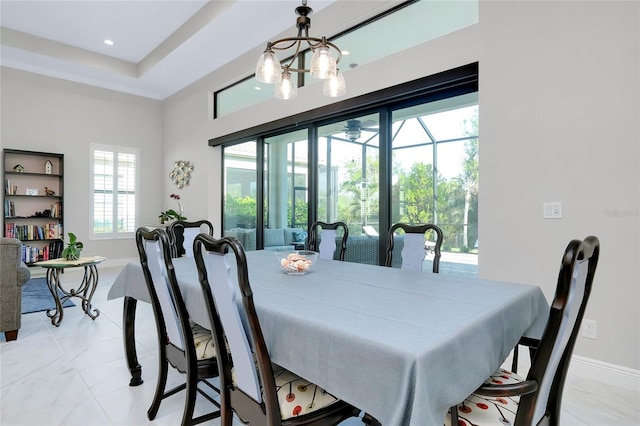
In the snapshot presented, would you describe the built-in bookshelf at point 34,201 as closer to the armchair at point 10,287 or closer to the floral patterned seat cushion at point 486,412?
the armchair at point 10,287

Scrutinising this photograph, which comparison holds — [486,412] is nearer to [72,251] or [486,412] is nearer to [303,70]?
[303,70]

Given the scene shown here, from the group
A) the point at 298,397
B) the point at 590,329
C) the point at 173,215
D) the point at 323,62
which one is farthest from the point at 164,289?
the point at 173,215

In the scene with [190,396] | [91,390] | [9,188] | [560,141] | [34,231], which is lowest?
[91,390]

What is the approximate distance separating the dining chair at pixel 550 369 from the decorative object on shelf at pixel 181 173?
21.1 feet

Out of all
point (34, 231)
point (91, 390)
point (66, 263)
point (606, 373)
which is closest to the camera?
point (91, 390)

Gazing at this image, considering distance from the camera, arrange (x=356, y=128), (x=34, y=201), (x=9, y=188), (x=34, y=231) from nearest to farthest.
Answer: (x=356, y=128) → (x=9, y=188) → (x=34, y=231) → (x=34, y=201)

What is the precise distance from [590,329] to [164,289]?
9.00ft

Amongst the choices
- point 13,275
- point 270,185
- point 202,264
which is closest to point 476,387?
point 202,264

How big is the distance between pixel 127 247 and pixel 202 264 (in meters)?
6.85

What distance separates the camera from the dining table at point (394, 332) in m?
0.93

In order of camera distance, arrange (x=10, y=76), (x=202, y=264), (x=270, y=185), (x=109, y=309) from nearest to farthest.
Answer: (x=202, y=264) → (x=109, y=309) → (x=270, y=185) → (x=10, y=76)

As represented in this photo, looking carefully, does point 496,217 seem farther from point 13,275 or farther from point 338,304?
point 13,275

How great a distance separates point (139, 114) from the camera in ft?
24.2

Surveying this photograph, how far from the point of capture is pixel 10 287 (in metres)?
2.98
